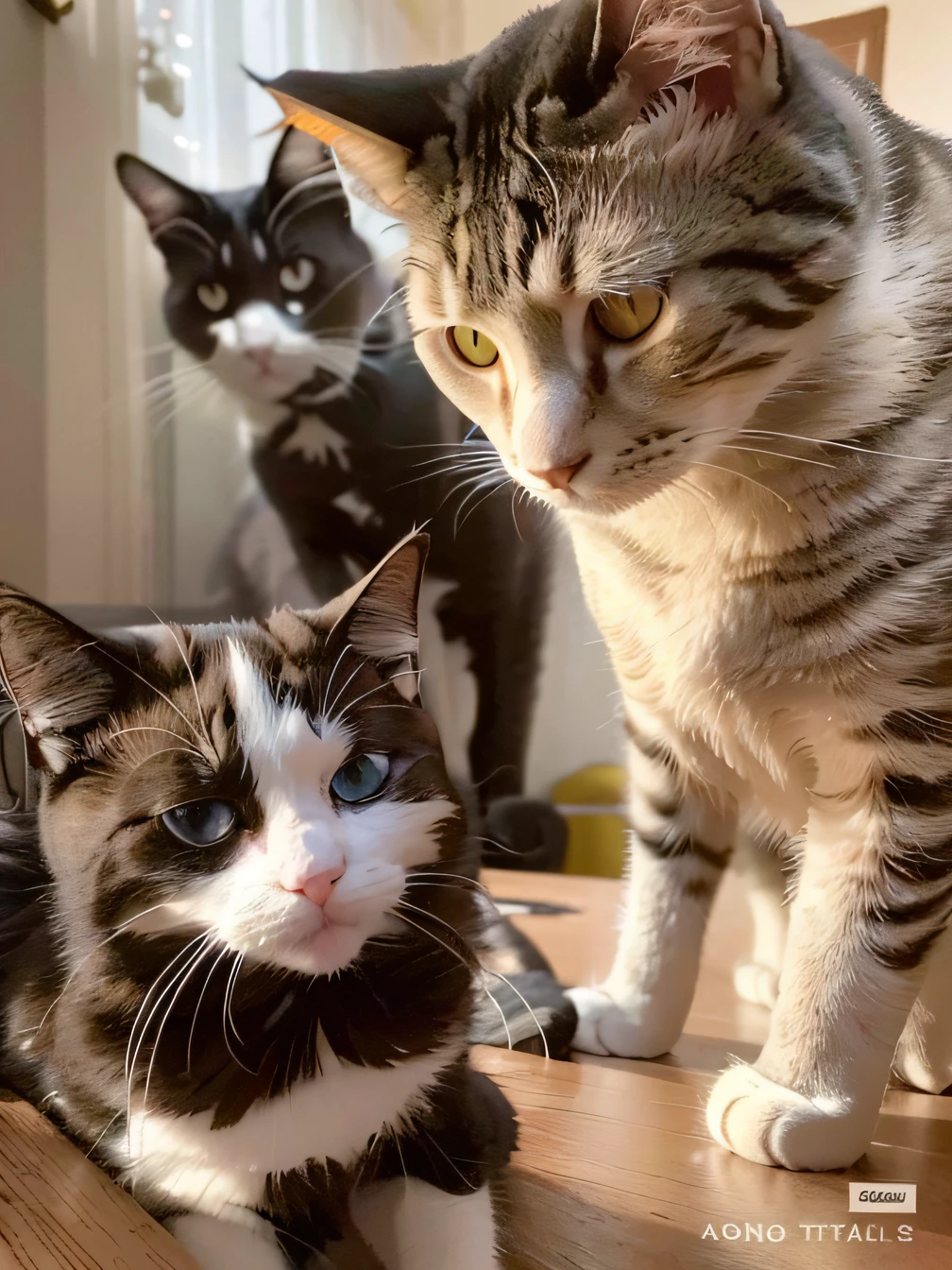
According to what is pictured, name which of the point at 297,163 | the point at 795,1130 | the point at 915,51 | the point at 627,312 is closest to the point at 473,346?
the point at 627,312

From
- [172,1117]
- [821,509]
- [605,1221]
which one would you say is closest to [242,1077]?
[172,1117]

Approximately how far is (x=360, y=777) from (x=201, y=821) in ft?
0.37

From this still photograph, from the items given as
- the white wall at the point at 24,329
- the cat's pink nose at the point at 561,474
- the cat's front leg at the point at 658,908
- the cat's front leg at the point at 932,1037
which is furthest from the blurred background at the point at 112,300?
the cat's front leg at the point at 932,1037

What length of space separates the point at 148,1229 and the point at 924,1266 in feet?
1.69

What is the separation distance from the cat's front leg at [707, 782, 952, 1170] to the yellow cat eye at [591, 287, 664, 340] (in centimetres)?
38

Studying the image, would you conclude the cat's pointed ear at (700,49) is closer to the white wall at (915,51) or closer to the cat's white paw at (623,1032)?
the white wall at (915,51)

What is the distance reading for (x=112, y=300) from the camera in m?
0.77

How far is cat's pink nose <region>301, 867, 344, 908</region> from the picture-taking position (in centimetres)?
58

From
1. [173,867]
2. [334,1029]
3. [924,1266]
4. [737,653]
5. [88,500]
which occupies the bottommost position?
[924,1266]

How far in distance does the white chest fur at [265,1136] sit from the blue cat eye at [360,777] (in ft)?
0.61

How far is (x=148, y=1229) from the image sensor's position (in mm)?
594

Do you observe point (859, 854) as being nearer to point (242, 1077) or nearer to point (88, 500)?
point (242, 1077)

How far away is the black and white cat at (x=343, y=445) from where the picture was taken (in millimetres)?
759

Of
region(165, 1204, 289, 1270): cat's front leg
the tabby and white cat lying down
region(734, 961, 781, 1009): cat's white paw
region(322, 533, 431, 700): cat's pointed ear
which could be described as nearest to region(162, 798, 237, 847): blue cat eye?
the tabby and white cat lying down
